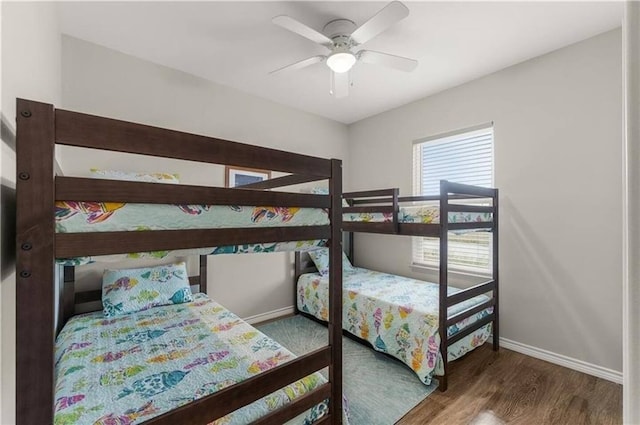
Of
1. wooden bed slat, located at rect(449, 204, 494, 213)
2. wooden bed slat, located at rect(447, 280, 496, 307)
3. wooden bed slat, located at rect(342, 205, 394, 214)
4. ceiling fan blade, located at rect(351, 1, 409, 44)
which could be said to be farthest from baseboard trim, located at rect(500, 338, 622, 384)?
ceiling fan blade, located at rect(351, 1, 409, 44)

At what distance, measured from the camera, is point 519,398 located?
1.91 m

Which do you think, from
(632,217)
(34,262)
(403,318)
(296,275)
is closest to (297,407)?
(34,262)

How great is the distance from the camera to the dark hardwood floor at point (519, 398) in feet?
5.66

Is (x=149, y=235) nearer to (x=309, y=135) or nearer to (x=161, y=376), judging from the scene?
(x=161, y=376)

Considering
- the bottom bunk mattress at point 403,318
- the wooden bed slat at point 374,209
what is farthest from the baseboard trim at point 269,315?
the wooden bed slat at point 374,209

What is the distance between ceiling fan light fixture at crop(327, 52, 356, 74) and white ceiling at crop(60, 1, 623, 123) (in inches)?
10.9

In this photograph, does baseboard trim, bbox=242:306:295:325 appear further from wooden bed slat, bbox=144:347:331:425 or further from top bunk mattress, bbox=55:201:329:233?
top bunk mattress, bbox=55:201:329:233

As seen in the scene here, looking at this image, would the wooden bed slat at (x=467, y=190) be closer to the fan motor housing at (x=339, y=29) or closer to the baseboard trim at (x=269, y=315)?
the fan motor housing at (x=339, y=29)

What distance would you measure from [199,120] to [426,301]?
111 inches

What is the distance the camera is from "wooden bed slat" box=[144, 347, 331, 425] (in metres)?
0.86

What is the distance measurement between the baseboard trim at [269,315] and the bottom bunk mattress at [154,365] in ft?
3.68

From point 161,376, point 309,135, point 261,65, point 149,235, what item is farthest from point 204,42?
point 161,376

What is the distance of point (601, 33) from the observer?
213 cm

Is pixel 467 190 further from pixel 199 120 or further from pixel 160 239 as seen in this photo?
pixel 199 120
